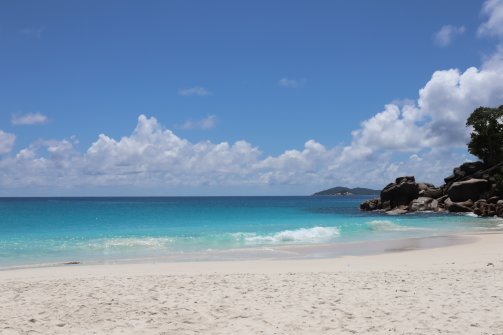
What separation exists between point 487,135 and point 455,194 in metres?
9.30

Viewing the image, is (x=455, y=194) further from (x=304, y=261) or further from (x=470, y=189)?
(x=304, y=261)

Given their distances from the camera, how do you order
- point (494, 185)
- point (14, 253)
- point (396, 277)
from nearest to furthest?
1. point (396, 277)
2. point (14, 253)
3. point (494, 185)

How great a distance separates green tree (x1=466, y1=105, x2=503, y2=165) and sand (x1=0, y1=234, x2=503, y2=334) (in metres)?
49.7

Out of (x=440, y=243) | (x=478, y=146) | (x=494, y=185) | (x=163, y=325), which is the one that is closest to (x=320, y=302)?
(x=163, y=325)

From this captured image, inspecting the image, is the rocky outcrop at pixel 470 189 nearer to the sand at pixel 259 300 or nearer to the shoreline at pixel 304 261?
the shoreline at pixel 304 261

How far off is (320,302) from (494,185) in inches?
2038

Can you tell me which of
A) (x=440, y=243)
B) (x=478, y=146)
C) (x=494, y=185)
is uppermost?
(x=478, y=146)

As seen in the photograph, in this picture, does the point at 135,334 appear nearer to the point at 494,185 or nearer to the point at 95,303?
the point at 95,303

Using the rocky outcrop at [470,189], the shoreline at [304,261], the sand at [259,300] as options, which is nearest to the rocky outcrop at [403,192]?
the rocky outcrop at [470,189]

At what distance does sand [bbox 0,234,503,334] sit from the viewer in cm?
872

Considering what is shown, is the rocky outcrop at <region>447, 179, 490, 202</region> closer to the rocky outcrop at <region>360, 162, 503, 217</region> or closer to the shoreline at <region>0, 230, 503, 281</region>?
the rocky outcrop at <region>360, 162, 503, 217</region>

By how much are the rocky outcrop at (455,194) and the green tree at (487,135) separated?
1725mm

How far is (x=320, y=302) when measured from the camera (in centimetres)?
1045

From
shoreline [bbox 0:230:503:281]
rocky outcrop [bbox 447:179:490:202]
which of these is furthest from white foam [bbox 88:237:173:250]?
rocky outcrop [bbox 447:179:490:202]
